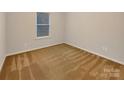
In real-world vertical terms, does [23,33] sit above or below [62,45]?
above

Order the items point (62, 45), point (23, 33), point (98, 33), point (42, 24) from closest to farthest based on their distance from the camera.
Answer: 1. point (98, 33)
2. point (23, 33)
3. point (42, 24)
4. point (62, 45)

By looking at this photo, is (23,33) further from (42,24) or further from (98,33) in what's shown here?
(98,33)

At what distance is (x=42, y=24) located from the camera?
3.81 meters

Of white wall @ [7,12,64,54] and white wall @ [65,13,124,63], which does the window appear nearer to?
white wall @ [7,12,64,54]

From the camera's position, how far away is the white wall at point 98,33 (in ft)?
9.16

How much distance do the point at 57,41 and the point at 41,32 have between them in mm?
643

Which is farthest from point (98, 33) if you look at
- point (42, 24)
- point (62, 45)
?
point (42, 24)

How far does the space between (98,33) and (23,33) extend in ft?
6.10

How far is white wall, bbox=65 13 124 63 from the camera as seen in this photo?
9.16 ft

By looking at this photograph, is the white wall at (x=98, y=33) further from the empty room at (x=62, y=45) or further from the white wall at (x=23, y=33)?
the white wall at (x=23, y=33)

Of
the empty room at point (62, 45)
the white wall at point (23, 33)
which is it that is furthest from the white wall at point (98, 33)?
the white wall at point (23, 33)
